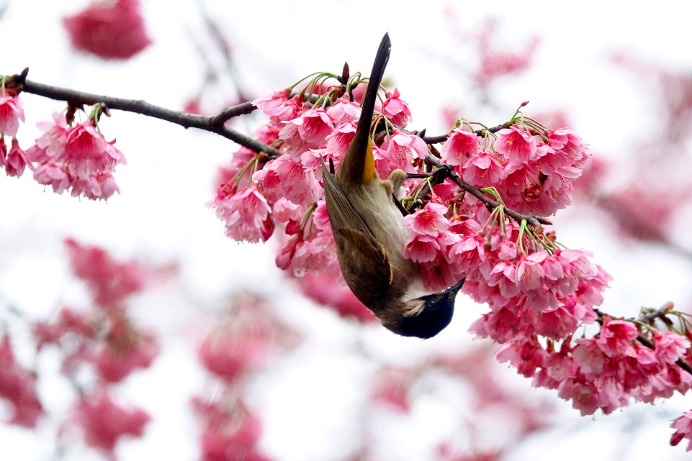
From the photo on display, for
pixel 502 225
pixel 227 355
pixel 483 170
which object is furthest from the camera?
pixel 227 355

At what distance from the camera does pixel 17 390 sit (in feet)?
20.4

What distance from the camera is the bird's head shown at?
243 centimetres

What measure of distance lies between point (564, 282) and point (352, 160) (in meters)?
0.73

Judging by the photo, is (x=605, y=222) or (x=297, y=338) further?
(x=297, y=338)

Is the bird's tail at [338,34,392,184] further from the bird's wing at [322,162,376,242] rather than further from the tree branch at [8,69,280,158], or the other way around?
the tree branch at [8,69,280,158]

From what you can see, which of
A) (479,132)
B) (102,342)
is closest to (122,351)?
(102,342)

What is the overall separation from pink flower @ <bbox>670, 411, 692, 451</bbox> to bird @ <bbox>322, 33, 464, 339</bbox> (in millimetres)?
810

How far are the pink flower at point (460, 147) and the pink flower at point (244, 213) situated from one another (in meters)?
0.68

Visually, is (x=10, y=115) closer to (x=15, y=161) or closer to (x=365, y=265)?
(x=15, y=161)

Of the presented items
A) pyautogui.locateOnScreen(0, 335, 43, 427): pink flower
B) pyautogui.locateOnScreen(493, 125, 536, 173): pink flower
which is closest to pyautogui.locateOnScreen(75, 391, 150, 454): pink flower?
pyautogui.locateOnScreen(0, 335, 43, 427): pink flower

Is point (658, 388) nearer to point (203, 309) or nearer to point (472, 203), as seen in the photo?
point (472, 203)

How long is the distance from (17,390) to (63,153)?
4.46m

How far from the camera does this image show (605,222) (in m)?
7.15

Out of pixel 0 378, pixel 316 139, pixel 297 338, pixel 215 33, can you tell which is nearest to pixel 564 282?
pixel 316 139
